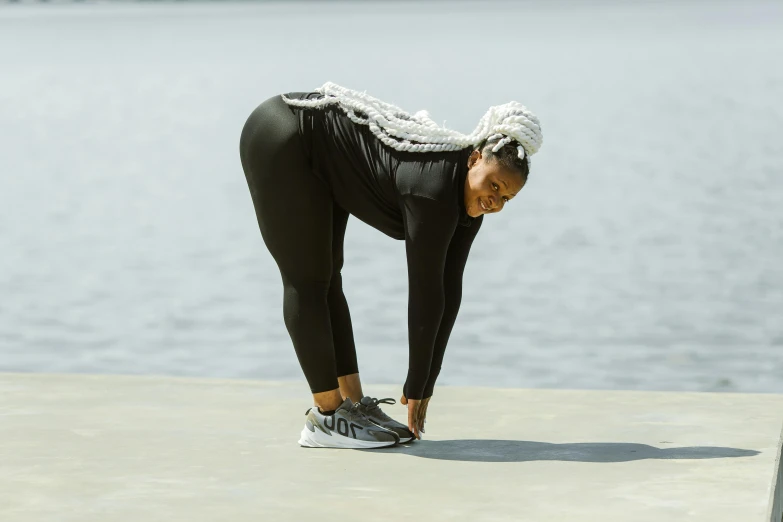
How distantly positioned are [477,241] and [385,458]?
10351 mm

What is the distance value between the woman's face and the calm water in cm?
436

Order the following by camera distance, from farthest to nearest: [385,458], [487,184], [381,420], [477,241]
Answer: [477,241] → [381,420] → [385,458] → [487,184]

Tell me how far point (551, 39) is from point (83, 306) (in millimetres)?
55178

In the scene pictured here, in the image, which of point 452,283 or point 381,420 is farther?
point 381,420

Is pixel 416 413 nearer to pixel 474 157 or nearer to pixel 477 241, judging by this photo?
pixel 474 157

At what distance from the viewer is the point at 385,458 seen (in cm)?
512

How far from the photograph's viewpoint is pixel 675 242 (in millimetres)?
15094

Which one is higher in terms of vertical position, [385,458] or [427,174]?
[427,174]

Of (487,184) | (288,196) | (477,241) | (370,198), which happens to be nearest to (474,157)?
(487,184)

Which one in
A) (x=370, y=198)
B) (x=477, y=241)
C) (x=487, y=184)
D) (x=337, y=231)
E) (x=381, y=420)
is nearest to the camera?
(x=487, y=184)

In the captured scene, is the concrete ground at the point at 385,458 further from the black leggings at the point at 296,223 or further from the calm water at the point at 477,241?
the calm water at the point at 477,241

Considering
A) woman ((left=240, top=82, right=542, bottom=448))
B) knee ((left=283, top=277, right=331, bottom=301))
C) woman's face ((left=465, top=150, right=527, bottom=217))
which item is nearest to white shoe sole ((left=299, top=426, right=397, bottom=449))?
woman ((left=240, top=82, right=542, bottom=448))

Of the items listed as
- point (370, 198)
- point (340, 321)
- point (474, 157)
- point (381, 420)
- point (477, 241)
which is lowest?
point (381, 420)

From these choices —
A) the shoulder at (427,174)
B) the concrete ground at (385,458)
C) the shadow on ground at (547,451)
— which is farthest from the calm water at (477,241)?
the shoulder at (427,174)
